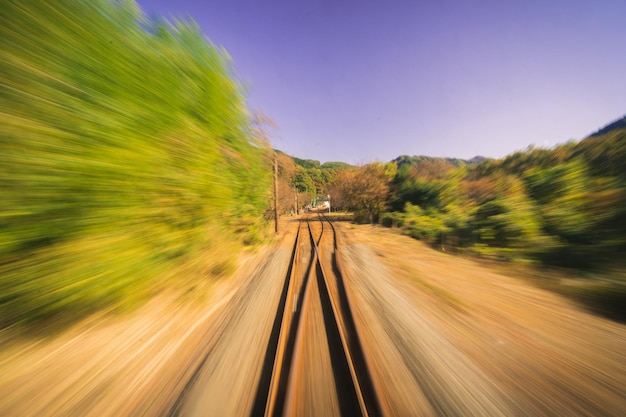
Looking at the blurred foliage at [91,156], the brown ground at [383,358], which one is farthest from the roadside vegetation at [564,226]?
the blurred foliage at [91,156]

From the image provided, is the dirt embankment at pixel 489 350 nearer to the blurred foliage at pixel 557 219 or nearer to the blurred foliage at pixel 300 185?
the blurred foliage at pixel 557 219

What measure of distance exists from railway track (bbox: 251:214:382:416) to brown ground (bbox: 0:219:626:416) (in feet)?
0.53

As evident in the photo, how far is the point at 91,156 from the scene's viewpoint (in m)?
2.51

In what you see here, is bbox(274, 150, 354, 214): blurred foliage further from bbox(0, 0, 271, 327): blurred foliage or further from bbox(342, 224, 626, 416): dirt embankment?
bbox(342, 224, 626, 416): dirt embankment

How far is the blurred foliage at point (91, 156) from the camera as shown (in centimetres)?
213

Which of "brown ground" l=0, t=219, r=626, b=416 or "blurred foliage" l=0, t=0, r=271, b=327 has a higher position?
"blurred foliage" l=0, t=0, r=271, b=327

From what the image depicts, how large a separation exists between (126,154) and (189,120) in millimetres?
1681

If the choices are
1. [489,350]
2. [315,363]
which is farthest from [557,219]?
[315,363]

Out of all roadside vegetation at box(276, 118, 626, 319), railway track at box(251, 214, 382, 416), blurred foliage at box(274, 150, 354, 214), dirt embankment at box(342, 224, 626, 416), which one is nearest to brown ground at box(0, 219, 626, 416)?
dirt embankment at box(342, 224, 626, 416)

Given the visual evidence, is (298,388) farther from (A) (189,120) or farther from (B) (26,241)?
(A) (189,120)

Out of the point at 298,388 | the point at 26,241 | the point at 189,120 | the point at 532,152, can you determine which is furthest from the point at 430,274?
the point at 532,152

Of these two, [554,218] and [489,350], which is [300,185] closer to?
[554,218]

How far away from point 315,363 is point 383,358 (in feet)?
3.13

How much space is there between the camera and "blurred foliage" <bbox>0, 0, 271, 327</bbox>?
2.13 metres
